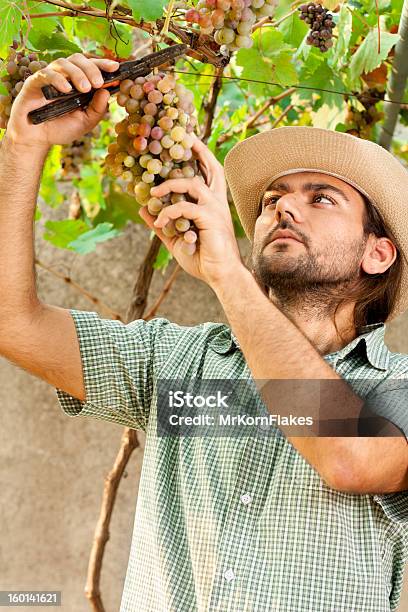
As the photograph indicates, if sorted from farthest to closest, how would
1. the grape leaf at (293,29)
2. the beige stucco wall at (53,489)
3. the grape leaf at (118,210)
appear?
the beige stucco wall at (53,489)
the grape leaf at (118,210)
the grape leaf at (293,29)

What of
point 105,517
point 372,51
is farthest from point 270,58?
point 105,517

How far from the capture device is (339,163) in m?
1.52

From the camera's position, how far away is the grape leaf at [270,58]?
158 cm

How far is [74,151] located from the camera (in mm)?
1956

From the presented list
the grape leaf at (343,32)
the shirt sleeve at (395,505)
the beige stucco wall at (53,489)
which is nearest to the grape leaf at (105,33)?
the grape leaf at (343,32)

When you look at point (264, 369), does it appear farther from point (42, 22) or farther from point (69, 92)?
point (42, 22)

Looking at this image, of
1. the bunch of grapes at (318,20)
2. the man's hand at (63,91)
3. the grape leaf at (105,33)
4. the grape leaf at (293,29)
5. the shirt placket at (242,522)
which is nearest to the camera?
the man's hand at (63,91)

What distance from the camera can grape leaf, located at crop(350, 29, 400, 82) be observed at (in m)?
1.61

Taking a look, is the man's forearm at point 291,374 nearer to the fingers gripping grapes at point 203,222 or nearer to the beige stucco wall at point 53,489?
the fingers gripping grapes at point 203,222

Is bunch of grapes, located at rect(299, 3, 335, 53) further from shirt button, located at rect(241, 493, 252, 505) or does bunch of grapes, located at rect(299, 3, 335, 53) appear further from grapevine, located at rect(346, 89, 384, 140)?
shirt button, located at rect(241, 493, 252, 505)

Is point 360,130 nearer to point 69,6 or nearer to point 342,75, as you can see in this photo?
point 342,75

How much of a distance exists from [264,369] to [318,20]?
691 millimetres

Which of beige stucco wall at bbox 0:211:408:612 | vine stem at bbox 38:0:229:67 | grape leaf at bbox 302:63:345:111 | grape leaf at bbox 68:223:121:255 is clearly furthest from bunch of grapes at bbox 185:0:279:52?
beige stucco wall at bbox 0:211:408:612

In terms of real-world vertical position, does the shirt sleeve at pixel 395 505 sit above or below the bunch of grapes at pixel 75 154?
below
